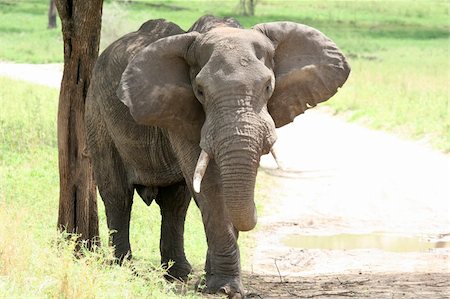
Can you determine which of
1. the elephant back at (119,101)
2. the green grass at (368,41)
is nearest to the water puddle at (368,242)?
the elephant back at (119,101)

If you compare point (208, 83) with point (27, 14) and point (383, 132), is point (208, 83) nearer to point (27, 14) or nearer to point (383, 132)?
point (383, 132)

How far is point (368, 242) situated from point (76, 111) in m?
4.01

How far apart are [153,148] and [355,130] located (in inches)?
506

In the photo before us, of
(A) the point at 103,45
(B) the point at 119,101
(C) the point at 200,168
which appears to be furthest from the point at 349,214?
(A) the point at 103,45

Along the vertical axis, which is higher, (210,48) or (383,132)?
(210,48)

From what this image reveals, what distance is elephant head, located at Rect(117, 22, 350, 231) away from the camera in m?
7.43

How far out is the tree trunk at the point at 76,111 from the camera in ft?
33.9

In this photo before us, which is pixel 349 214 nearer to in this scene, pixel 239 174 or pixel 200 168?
pixel 200 168

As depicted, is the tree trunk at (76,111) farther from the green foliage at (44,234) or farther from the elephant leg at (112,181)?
the elephant leg at (112,181)

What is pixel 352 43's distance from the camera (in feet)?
150

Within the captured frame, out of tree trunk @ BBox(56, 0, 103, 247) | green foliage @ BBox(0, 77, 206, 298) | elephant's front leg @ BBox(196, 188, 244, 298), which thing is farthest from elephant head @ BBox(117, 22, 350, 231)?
tree trunk @ BBox(56, 0, 103, 247)

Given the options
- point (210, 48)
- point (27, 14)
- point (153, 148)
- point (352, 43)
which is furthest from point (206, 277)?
point (27, 14)

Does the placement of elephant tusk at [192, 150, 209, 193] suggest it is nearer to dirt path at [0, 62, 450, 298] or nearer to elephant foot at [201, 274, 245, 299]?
elephant foot at [201, 274, 245, 299]

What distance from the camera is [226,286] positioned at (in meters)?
8.11
